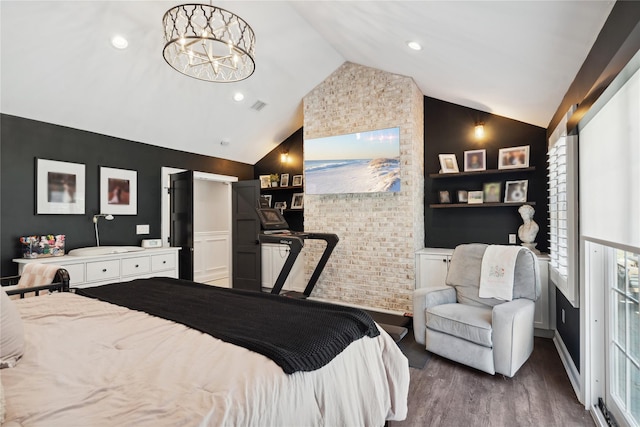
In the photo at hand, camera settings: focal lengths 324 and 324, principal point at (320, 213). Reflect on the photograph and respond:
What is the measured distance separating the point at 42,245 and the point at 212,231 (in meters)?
3.22

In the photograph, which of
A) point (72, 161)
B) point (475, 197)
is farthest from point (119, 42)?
point (475, 197)

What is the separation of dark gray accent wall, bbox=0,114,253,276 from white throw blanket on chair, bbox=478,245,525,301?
173 inches

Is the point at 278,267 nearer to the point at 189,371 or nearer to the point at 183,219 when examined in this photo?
the point at 183,219

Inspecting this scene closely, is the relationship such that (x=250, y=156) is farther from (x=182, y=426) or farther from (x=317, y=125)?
(x=182, y=426)

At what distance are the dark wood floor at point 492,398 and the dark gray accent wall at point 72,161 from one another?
13.3 feet

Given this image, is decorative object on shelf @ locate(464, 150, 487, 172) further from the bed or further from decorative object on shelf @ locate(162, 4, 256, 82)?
the bed

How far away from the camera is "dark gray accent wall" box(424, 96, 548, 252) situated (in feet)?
13.4

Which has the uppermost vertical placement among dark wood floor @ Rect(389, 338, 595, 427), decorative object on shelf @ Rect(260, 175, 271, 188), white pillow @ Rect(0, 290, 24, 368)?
decorative object on shelf @ Rect(260, 175, 271, 188)

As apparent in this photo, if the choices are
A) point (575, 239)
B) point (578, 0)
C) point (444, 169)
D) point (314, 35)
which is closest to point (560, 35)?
point (578, 0)

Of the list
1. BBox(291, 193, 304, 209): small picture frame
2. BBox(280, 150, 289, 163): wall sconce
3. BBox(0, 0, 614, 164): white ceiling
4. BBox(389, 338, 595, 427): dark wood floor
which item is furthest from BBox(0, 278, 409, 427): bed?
BBox(280, 150, 289, 163): wall sconce

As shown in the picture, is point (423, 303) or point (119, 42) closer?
point (423, 303)

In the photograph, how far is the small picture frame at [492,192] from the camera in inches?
167

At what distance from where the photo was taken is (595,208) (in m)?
2.13

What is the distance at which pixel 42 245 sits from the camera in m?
3.52
